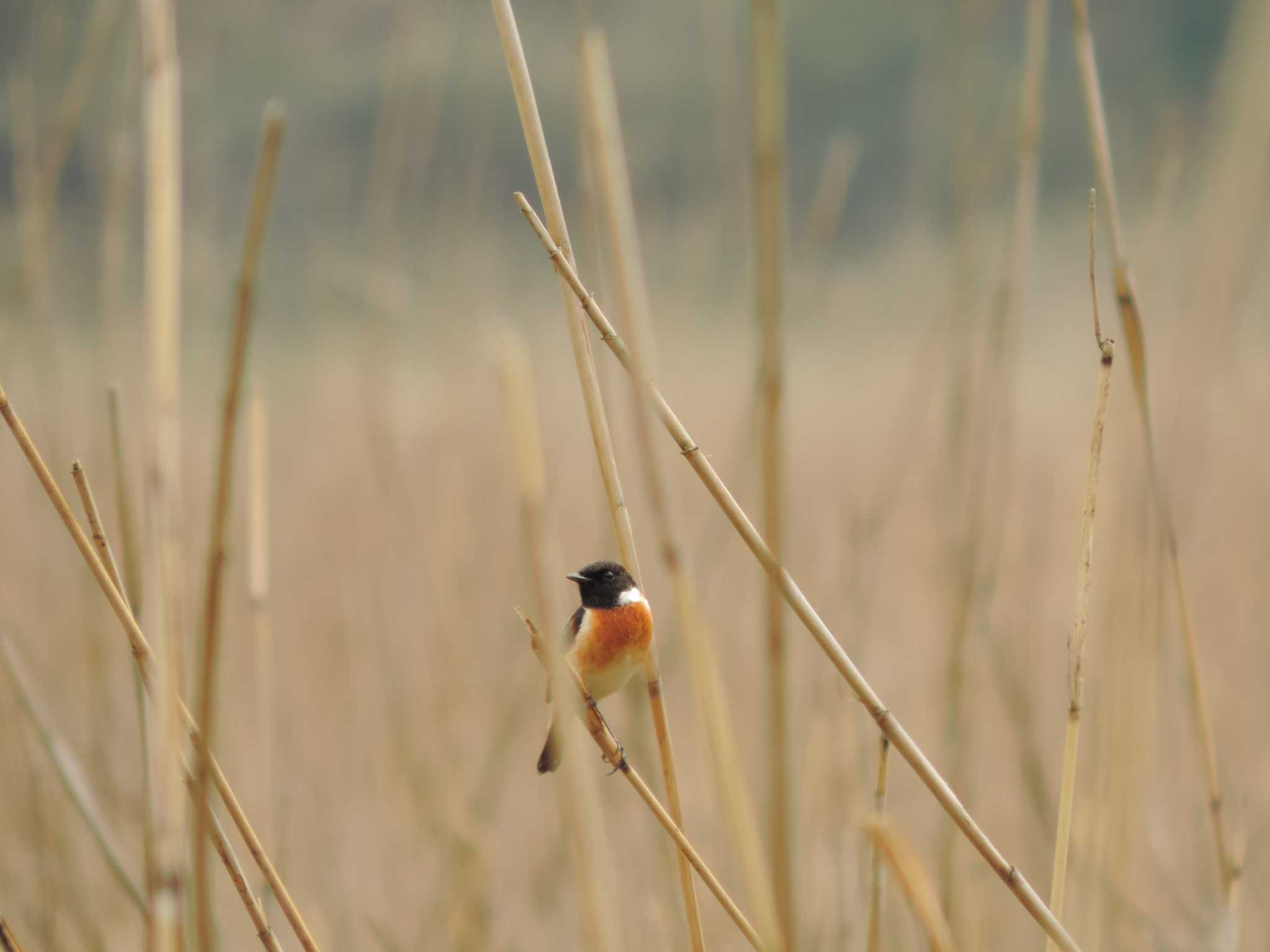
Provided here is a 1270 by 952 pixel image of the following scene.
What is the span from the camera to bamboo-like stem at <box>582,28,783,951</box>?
23cm

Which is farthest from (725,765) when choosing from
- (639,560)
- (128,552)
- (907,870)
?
(639,560)

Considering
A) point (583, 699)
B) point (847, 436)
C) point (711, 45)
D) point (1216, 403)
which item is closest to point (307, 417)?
point (847, 436)

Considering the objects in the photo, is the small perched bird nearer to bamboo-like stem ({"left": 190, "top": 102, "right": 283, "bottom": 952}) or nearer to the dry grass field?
the dry grass field

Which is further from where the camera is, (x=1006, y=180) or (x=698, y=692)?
(x=1006, y=180)

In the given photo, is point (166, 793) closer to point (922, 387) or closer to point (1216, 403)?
point (922, 387)

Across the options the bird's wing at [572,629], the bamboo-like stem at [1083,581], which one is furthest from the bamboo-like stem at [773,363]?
the bird's wing at [572,629]

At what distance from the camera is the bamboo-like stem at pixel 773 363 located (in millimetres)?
194

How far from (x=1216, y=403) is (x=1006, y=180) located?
1.75m

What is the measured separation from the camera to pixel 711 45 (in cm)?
80

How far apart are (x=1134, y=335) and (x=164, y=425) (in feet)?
1.08

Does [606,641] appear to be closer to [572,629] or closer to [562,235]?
[572,629]

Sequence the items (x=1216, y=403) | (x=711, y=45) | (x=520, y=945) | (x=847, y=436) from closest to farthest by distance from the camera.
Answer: (x=711, y=45) → (x=520, y=945) → (x=847, y=436) → (x=1216, y=403)

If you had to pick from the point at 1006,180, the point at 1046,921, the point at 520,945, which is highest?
the point at 1006,180

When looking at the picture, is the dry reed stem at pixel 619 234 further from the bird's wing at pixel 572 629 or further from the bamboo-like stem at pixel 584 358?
the bird's wing at pixel 572 629
